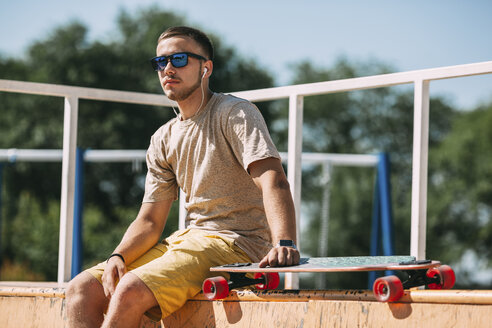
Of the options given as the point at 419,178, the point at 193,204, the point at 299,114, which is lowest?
the point at 193,204

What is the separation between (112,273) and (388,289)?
43.0 inches

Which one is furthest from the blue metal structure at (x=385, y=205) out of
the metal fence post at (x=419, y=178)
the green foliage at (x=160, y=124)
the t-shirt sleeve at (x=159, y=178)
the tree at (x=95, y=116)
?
the tree at (x=95, y=116)

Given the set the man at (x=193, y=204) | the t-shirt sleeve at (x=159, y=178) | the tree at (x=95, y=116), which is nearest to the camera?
the man at (x=193, y=204)

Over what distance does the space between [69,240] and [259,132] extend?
1345 mm

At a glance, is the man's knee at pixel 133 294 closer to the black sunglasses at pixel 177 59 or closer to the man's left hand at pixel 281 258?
the man's left hand at pixel 281 258

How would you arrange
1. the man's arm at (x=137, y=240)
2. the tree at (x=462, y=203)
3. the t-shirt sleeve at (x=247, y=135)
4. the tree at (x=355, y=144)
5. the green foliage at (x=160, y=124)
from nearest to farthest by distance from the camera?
1. the t-shirt sleeve at (x=247, y=135)
2. the man's arm at (x=137, y=240)
3. the green foliage at (x=160, y=124)
4. the tree at (x=462, y=203)
5. the tree at (x=355, y=144)

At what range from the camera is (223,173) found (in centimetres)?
267

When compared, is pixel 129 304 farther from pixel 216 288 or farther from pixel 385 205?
pixel 385 205

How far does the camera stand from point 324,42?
3128 cm

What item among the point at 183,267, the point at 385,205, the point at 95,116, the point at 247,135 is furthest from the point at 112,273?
the point at 95,116

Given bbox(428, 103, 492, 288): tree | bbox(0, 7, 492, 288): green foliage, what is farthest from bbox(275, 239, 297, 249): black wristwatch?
bbox(428, 103, 492, 288): tree

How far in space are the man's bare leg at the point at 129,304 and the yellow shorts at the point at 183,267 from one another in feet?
0.09

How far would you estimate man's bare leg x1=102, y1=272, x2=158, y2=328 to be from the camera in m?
2.29

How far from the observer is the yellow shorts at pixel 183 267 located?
2.36 m
